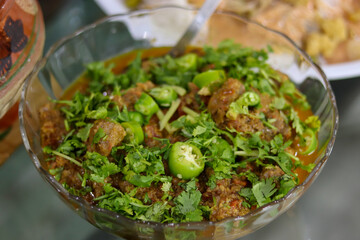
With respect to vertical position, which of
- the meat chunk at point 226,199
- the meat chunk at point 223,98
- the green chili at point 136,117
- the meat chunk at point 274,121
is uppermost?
the green chili at point 136,117

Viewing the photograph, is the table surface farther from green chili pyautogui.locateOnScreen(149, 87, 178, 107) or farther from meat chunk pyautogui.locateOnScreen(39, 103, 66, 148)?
green chili pyautogui.locateOnScreen(149, 87, 178, 107)

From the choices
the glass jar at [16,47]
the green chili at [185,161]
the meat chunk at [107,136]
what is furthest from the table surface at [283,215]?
the green chili at [185,161]

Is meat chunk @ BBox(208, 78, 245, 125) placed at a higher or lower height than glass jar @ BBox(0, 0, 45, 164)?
lower

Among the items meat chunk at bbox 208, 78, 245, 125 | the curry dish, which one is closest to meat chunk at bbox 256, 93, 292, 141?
the curry dish

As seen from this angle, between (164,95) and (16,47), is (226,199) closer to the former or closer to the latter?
(164,95)

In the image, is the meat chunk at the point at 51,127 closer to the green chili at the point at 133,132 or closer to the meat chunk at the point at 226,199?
the green chili at the point at 133,132

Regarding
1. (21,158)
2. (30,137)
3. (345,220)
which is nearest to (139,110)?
(30,137)

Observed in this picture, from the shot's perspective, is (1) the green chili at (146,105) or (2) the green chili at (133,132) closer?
(2) the green chili at (133,132)
